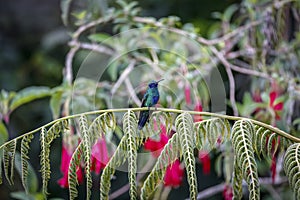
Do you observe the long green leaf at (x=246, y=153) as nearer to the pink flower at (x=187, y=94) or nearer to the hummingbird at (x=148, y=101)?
the hummingbird at (x=148, y=101)

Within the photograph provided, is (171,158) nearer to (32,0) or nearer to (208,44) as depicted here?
(208,44)

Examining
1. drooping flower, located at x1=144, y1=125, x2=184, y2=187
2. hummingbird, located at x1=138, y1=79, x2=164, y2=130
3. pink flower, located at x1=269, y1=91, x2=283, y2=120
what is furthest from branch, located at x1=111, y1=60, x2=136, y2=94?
hummingbird, located at x1=138, y1=79, x2=164, y2=130

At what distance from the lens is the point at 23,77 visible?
2641 millimetres

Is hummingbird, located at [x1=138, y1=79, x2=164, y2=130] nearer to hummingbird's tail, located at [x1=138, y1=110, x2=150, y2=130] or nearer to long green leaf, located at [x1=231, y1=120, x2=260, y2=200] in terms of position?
hummingbird's tail, located at [x1=138, y1=110, x2=150, y2=130]

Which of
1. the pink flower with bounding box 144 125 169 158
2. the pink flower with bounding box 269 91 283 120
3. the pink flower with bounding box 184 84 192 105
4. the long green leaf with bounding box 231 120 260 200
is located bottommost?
the long green leaf with bounding box 231 120 260 200

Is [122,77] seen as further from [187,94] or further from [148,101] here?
[148,101]

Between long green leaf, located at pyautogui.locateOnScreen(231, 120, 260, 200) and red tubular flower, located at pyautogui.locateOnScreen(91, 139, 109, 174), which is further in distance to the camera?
red tubular flower, located at pyautogui.locateOnScreen(91, 139, 109, 174)

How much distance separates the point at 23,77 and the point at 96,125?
2119mm

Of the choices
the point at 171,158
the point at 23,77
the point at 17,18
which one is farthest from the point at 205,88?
the point at 17,18

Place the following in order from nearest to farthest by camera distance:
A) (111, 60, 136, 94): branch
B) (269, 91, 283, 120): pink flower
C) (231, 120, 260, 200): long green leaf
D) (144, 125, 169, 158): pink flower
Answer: (231, 120, 260, 200): long green leaf
(144, 125, 169, 158): pink flower
(269, 91, 283, 120): pink flower
(111, 60, 136, 94): branch

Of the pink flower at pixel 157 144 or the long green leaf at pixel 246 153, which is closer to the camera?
the long green leaf at pixel 246 153

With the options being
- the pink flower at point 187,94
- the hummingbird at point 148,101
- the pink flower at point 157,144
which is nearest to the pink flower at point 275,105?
the pink flower at point 187,94

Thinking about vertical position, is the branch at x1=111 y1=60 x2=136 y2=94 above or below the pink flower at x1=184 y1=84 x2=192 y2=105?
above

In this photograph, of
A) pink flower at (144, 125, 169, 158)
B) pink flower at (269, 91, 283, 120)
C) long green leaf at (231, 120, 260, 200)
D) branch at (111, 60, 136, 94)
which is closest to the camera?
long green leaf at (231, 120, 260, 200)
